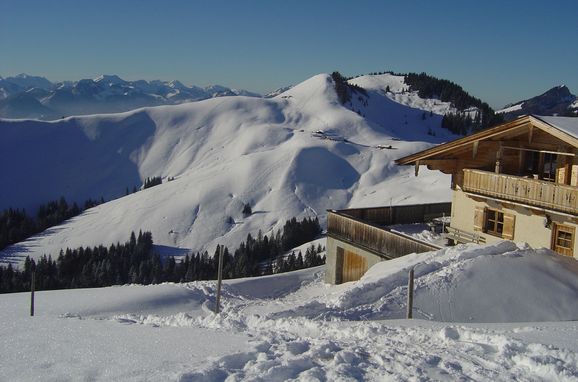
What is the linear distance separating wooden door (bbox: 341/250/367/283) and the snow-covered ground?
3.14 metres

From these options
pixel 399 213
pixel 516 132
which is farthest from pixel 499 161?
pixel 399 213

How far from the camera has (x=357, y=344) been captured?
1001cm

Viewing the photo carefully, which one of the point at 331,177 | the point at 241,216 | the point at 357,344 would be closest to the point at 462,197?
the point at 357,344

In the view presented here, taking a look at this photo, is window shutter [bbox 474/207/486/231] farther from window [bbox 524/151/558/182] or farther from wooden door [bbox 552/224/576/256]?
wooden door [bbox 552/224/576/256]

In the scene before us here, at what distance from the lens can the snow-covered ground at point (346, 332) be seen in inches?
342

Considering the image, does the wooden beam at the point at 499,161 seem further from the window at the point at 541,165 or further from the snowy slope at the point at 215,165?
the snowy slope at the point at 215,165

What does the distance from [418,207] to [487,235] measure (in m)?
5.83

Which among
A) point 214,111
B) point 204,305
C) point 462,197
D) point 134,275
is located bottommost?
point 134,275

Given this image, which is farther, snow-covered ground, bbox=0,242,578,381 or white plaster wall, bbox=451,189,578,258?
white plaster wall, bbox=451,189,578,258

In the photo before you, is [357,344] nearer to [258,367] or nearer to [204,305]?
[258,367]

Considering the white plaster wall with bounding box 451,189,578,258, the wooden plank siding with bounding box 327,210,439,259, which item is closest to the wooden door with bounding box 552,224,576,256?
the white plaster wall with bounding box 451,189,578,258

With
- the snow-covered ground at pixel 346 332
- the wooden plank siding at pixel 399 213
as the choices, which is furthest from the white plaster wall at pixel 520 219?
the wooden plank siding at pixel 399 213

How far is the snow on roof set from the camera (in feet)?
60.3

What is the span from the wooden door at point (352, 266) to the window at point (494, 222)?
493cm
